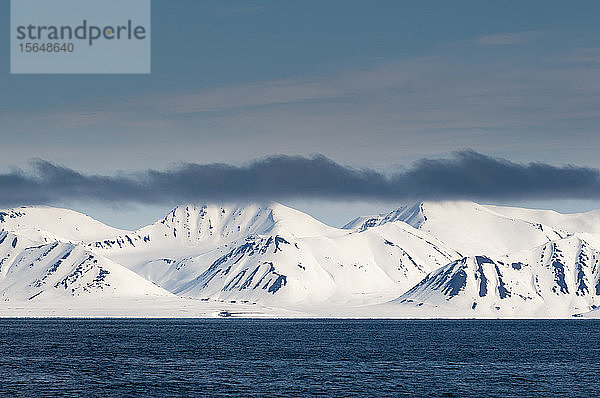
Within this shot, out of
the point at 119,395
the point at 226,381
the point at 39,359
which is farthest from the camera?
the point at 39,359

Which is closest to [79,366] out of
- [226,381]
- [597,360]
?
[226,381]

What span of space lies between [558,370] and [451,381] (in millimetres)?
29325

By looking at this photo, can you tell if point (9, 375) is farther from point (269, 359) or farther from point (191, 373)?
point (269, 359)

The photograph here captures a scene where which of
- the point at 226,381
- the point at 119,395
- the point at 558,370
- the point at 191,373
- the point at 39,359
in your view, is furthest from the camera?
the point at 39,359

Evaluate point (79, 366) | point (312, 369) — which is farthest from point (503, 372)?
point (79, 366)

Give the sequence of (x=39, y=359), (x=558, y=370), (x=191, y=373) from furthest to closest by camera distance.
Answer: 1. (x=39, y=359)
2. (x=558, y=370)
3. (x=191, y=373)

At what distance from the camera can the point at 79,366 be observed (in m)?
172

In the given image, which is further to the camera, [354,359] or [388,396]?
[354,359]

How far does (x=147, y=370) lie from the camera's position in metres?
164

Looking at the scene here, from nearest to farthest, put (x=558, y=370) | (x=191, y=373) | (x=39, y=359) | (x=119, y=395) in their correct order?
1. (x=119, y=395)
2. (x=191, y=373)
3. (x=558, y=370)
4. (x=39, y=359)

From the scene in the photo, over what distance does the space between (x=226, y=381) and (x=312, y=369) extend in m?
25.0

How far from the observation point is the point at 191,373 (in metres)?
159

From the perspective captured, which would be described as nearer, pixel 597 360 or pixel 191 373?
pixel 191 373

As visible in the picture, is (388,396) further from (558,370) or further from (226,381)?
(558,370)
